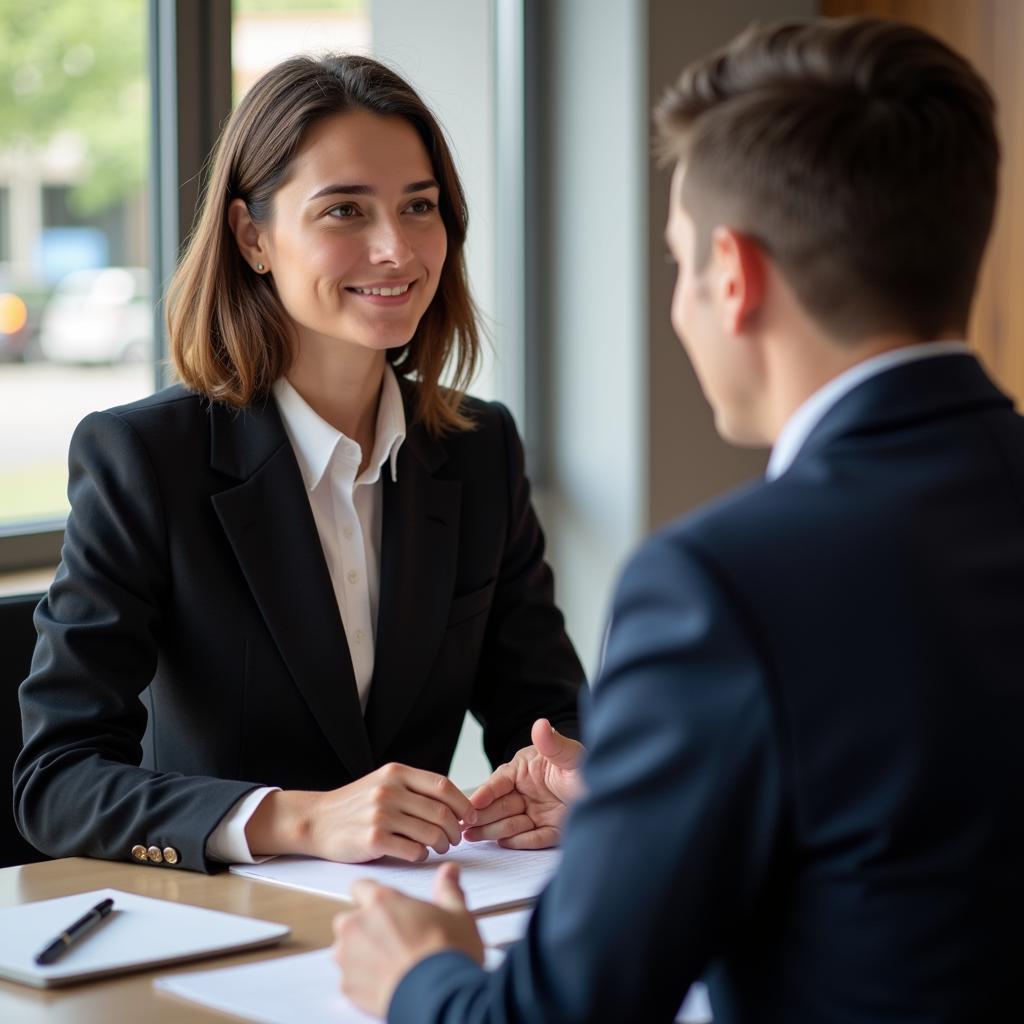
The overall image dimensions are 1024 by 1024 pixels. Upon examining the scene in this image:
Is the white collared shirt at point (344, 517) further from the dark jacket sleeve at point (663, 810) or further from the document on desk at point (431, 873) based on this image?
the dark jacket sleeve at point (663, 810)

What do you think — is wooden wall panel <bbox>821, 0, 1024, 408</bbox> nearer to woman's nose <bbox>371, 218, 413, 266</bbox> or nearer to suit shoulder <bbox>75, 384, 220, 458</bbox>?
woman's nose <bbox>371, 218, 413, 266</bbox>

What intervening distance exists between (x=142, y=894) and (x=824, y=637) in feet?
2.96

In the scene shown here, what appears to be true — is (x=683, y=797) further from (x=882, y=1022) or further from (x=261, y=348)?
(x=261, y=348)

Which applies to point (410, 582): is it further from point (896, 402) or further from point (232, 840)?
point (896, 402)

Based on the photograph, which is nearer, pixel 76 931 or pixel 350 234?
pixel 76 931

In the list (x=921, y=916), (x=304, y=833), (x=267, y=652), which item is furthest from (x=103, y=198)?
(x=921, y=916)

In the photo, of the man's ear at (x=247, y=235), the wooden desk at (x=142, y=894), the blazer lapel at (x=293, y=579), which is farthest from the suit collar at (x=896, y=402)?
the man's ear at (x=247, y=235)

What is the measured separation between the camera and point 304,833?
1.62m

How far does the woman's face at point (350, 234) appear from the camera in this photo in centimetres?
210

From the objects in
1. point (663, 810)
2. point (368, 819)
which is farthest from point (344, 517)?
point (663, 810)

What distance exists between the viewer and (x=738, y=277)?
1025 mm

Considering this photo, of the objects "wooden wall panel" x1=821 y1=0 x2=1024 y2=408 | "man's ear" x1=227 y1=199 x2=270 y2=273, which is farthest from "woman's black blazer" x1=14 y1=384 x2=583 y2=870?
"wooden wall panel" x1=821 y1=0 x2=1024 y2=408

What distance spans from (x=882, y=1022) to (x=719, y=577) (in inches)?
11.5

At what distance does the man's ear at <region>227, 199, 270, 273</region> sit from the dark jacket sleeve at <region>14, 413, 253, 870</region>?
355 millimetres
